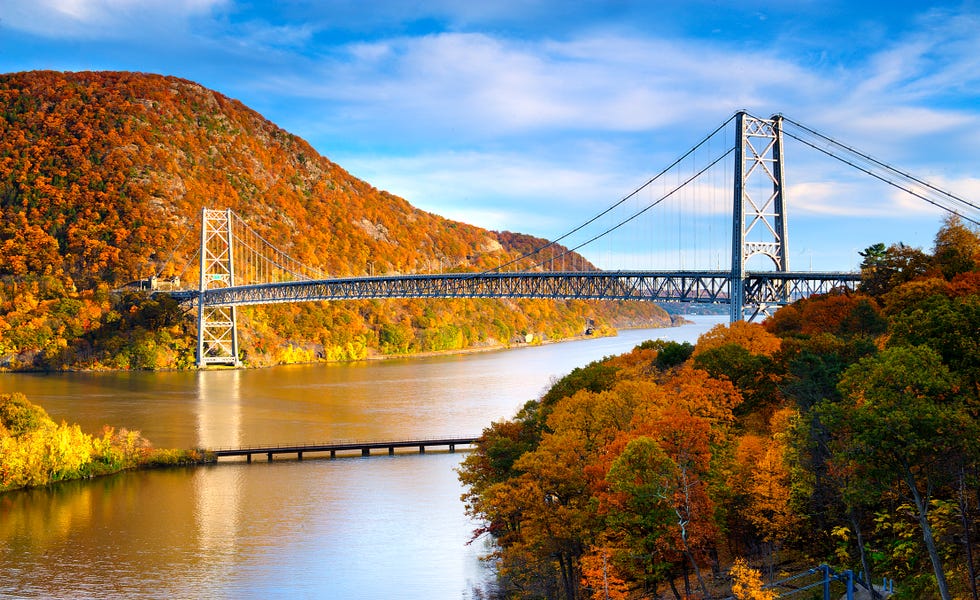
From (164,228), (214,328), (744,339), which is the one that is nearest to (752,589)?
(744,339)

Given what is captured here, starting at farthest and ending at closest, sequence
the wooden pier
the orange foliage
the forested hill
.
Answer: the forested hill
the wooden pier
the orange foliage

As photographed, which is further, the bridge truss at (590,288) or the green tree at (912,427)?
the bridge truss at (590,288)

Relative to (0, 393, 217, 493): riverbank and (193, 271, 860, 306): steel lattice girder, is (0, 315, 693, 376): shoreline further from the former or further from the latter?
(0, 393, 217, 493): riverbank

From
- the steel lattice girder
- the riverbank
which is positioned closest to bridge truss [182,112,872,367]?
the steel lattice girder

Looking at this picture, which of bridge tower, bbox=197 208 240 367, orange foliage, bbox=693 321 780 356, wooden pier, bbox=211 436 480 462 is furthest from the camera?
bridge tower, bbox=197 208 240 367

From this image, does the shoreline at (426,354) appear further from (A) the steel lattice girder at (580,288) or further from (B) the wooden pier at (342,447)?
(B) the wooden pier at (342,447)

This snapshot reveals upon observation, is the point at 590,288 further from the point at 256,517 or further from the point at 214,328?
the point at 214,328

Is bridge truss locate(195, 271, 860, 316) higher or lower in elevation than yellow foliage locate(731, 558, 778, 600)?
higher

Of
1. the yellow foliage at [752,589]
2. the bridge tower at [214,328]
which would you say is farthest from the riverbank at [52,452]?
the bridge tower at [214,328]
